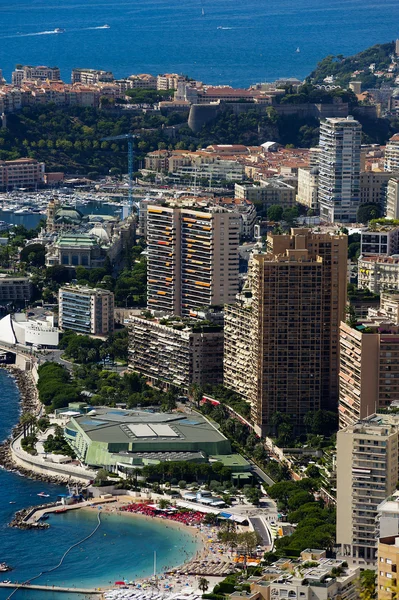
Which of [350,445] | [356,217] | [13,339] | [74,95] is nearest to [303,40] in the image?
[74,95]

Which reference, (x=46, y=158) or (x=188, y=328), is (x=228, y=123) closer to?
(x=46, y=158)

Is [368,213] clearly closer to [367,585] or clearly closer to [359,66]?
[359,66]

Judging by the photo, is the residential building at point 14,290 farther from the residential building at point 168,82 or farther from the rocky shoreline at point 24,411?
the residential building at point 168,82

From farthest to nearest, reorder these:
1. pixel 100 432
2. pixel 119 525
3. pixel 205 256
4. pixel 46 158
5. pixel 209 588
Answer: pixel 46 158, pixel 205 256, pixel 100 432, pixel 119 525, pixel 209 588

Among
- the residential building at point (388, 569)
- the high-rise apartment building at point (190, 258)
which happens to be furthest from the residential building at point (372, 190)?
the residential building at point (388, 569)

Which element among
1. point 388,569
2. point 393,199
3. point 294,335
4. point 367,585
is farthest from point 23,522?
point 393,199
